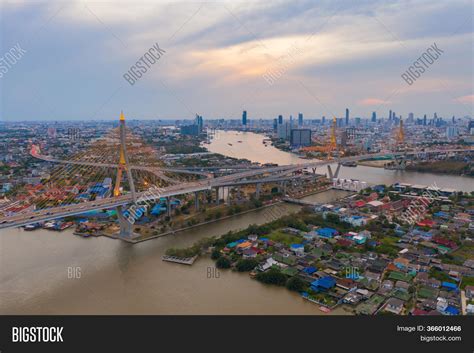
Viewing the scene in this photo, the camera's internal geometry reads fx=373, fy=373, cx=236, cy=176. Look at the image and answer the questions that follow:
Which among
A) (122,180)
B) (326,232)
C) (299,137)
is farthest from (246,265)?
(299,137)

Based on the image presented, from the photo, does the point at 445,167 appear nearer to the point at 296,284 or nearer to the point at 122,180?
the point at 122,180

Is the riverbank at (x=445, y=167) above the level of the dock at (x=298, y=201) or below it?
above

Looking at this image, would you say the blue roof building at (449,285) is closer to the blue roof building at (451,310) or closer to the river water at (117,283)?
the blue roof building at (451,310)

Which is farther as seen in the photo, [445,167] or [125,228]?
[445,167]

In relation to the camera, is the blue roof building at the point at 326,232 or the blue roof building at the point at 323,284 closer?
the blue roof building at the point at 323,284

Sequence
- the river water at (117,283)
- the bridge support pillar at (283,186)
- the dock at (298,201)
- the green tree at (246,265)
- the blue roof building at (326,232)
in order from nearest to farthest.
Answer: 1. the river water at (117,283)
2. the green tree at (246,265)
3. the blue roof building at (326,232)
4. the dock at (298,201)
5. the bridge support pillar at (283,186)

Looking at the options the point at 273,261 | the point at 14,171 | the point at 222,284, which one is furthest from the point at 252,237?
the point at 14,171

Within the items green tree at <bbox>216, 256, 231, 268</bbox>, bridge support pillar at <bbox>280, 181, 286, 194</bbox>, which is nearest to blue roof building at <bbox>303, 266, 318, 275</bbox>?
green tree at <bbox>216, 256, 231, 268</bbox>

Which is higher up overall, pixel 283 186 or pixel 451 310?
pixel 283 186

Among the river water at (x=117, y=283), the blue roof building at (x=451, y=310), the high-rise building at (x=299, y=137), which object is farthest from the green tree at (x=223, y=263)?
the high-rise building at (x=299, y=137)
